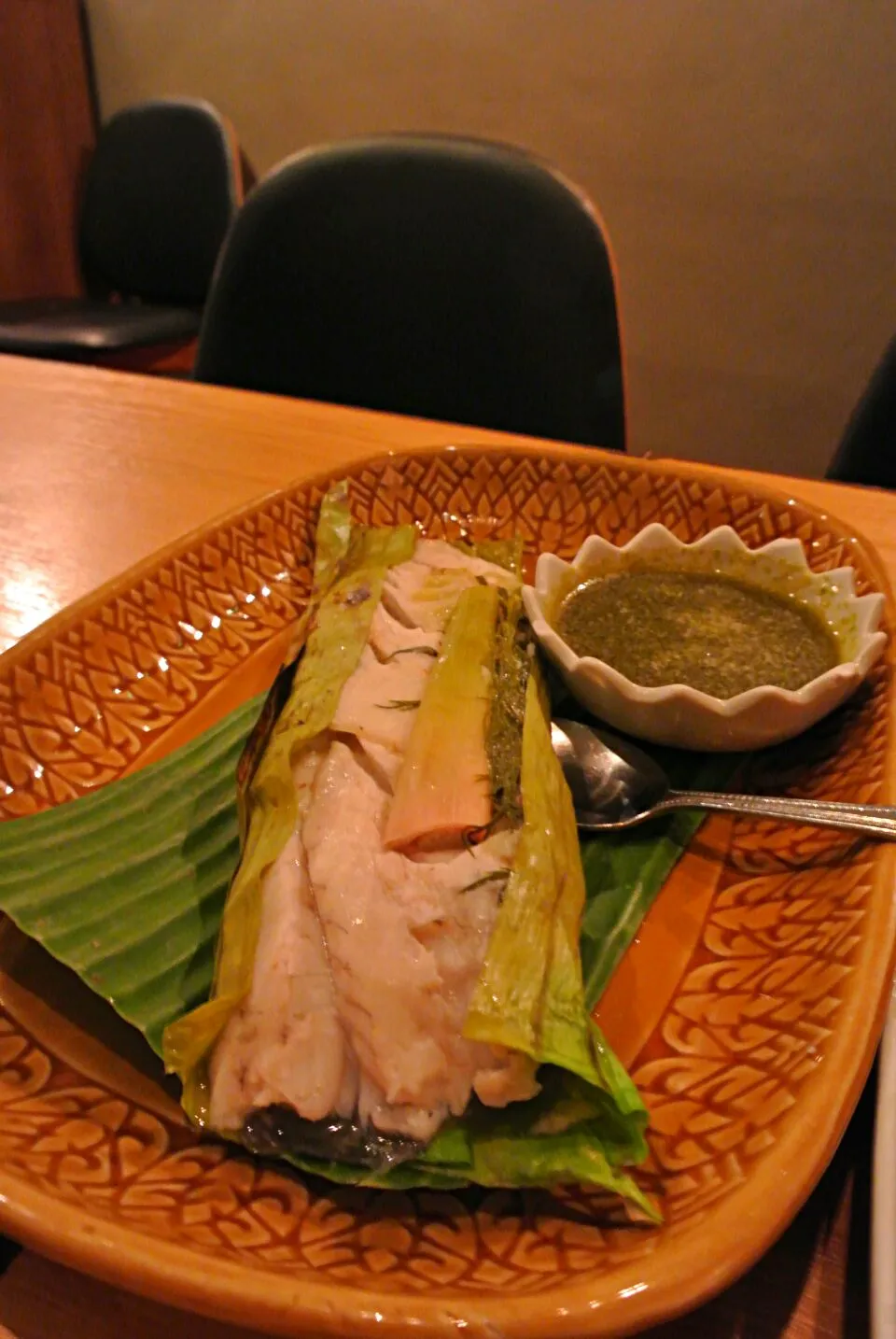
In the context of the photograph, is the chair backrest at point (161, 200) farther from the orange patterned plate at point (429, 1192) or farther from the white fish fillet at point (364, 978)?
the white fish fillet at point (364, 978)

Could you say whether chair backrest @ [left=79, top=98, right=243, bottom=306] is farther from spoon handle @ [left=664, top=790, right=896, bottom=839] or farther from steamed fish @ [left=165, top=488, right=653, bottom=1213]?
spoon handle @ [left=664, top=790, right=896, bottom=839]

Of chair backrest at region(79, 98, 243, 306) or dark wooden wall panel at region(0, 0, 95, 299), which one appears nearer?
chair backrest at region(79, 98, 243, 306)

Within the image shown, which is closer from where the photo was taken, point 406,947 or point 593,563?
point 406,947

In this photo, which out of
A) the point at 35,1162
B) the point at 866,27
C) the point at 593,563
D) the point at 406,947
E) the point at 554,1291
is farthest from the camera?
the point at 866,27

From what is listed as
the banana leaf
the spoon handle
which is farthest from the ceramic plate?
the spoon handle

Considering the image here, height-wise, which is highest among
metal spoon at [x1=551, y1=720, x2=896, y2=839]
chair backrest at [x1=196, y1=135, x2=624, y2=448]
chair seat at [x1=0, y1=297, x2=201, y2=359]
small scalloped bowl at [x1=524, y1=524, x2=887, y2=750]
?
chair backrest at [x1=196, y1=135, x2=624, y2=448]

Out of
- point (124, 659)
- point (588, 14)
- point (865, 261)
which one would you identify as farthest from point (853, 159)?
point (124, 659)

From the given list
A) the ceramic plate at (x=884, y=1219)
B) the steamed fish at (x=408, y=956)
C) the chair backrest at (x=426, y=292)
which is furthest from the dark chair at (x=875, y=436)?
the ceramic plate at (x=884, y=1219)

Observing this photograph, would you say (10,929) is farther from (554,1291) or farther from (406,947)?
(554,1291)
